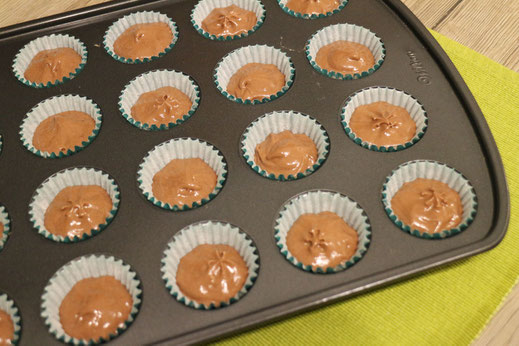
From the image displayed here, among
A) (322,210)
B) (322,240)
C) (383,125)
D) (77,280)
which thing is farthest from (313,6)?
(77,280)

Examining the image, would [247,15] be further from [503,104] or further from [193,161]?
[503,104]

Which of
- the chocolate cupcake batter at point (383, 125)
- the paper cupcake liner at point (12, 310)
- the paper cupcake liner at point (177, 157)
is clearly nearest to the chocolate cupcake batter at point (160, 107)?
the paper cupcake liner at point (177, 157)

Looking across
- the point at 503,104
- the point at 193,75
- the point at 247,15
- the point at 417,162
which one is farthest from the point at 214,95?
the point at 503,104

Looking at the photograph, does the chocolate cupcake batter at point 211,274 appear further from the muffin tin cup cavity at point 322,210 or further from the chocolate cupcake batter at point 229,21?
the chocolate cupcake batter at point 229,21

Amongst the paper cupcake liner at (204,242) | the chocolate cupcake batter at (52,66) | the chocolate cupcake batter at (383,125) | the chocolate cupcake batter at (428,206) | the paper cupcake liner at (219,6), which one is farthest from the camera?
the paper cupcake liner at (219,6)

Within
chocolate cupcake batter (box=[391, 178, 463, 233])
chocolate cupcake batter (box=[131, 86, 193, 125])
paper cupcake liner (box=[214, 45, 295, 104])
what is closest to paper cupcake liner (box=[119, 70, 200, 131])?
chocolate cupcake batter (box=[131, 86, 193, 125])

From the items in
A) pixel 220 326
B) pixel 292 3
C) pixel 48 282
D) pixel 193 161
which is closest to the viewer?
pixel 220 326
